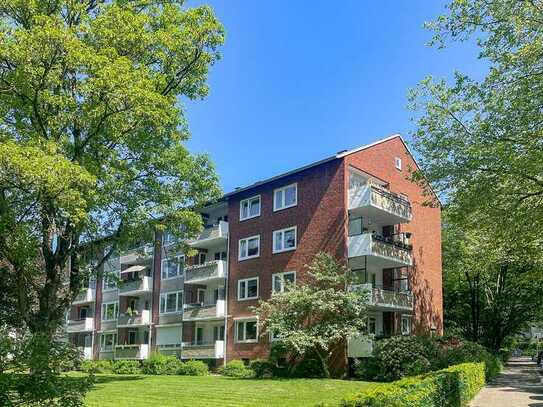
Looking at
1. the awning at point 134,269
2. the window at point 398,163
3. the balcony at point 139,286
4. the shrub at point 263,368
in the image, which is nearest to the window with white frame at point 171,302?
the balcony at point 139,286

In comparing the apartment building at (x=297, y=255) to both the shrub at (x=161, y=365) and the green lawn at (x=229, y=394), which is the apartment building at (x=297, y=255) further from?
the green lawn at (x=229, y=394)

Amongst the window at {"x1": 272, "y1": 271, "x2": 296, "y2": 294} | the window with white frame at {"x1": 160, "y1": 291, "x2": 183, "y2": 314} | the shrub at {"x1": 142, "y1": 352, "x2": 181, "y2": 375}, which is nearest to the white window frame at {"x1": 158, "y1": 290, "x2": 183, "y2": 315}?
→ the window with white frame at {"x1": 160, "y1": 291, "x2": 183, "y2": 314}

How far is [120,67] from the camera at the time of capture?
15578mm

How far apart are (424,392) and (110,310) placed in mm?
41027

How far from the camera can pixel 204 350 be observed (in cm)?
3634

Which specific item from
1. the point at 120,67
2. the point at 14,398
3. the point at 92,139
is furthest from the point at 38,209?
the point at 14,398

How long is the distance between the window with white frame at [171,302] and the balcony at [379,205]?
52.1ft

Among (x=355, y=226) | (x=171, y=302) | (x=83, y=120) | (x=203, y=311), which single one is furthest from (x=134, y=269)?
(x=83, y=120)

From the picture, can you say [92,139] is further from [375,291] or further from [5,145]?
[375,291]

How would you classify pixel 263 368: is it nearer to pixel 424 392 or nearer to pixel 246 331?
pixel 246 331

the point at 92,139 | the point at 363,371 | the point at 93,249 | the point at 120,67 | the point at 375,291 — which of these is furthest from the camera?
the point at 375,291

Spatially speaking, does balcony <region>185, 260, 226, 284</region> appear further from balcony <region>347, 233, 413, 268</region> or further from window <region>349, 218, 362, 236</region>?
window <region>349, 218, 362, 236</region>

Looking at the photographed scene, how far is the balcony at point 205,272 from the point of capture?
3709 cm

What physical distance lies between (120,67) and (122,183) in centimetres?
503
